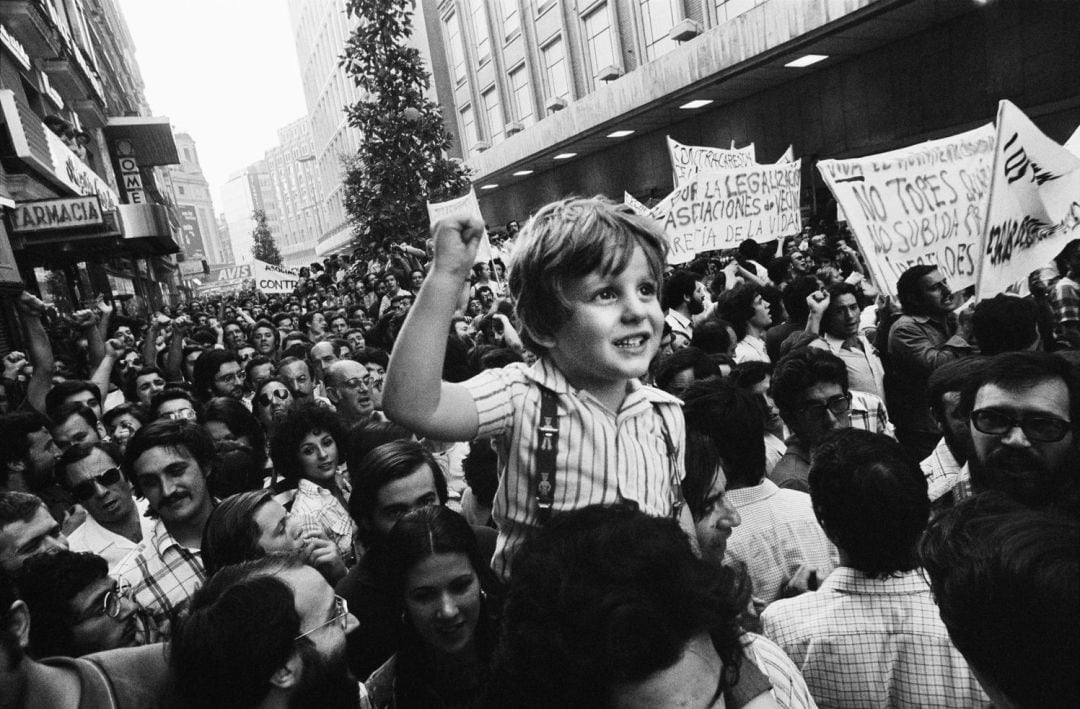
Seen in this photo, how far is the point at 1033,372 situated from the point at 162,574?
2.85 m

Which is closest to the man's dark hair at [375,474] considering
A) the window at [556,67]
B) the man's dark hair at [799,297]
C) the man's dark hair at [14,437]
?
the man's dark hair at [14,437]

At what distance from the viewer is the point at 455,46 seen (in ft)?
100

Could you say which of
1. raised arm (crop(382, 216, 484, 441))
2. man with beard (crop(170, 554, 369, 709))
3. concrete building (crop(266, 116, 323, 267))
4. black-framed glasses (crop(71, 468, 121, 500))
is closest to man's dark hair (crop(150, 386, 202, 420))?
black-framed glasses (crop(71, 468, 121, 500))

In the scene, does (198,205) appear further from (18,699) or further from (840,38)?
(18,699)

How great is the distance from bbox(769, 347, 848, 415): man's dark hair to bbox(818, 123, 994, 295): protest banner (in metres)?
1.40

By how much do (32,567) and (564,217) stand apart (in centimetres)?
177

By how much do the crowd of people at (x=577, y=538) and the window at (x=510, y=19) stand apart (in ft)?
78.9

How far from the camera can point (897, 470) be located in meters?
1.87

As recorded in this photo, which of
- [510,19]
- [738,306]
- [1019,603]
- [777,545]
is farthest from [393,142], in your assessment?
[1019,603]

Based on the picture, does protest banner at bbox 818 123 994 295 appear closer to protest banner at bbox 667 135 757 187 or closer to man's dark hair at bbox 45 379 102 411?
protest banner at bbox 667 135 757 187

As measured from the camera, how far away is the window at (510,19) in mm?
24750

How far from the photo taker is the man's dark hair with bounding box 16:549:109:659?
2.00 metres

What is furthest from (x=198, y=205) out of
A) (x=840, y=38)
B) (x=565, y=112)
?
(x=840, y=38)

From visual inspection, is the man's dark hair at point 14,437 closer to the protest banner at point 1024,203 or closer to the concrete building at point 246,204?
the protest banner at point 1024,203
